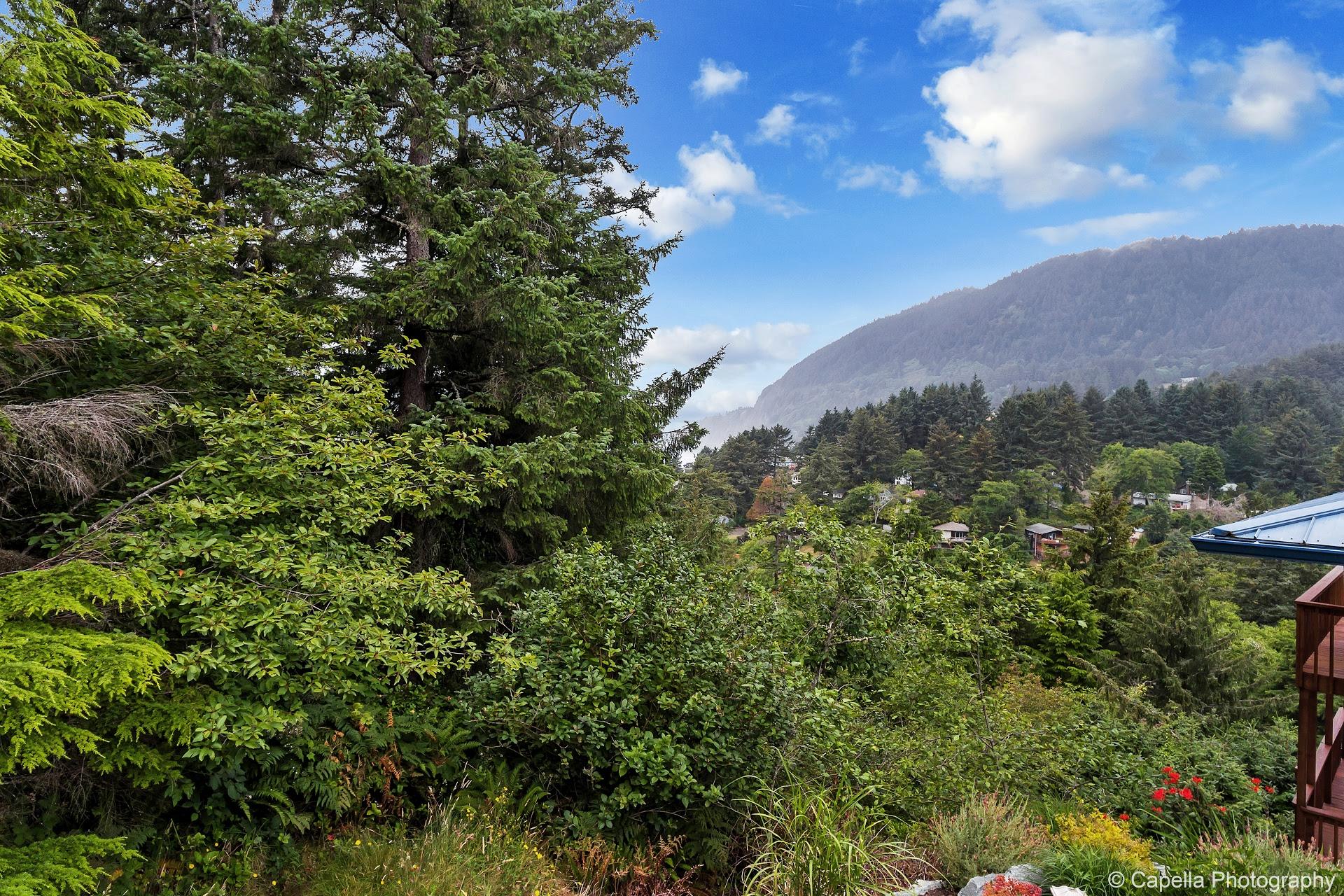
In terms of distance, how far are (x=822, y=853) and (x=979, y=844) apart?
1.01m

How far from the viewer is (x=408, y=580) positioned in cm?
442

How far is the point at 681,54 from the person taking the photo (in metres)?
11.8

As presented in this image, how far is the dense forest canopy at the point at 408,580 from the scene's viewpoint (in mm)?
3285

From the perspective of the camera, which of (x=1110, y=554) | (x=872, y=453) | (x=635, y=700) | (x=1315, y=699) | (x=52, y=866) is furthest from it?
(x=872, y=453)

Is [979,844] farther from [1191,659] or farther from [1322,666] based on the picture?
[1191,659]

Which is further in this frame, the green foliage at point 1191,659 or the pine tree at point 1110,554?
the pine tree at point 1110,554

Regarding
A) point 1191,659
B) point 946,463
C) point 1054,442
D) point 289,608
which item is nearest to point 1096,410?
point 1054,442

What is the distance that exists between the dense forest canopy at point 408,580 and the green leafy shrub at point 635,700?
0.04 m

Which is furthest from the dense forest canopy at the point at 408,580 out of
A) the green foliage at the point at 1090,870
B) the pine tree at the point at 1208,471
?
the pine tree at the point at 1208,471

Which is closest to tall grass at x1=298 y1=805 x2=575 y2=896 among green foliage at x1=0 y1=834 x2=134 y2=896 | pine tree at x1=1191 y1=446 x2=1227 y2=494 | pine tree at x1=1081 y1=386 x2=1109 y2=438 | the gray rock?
green foliage at x1=0 y1=834 x2=134 y2=896

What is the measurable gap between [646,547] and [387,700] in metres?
2.69

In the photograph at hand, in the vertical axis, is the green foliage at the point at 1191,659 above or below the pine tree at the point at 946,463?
below

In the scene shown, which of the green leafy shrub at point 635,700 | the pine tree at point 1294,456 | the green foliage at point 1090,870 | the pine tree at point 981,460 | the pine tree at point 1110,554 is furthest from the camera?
the pine tree at point 1294,456

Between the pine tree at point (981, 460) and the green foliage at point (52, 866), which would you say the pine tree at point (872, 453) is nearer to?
the pine tree at point (981, 460)
